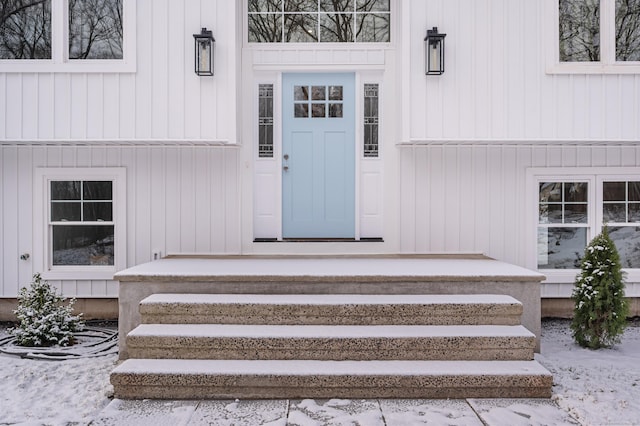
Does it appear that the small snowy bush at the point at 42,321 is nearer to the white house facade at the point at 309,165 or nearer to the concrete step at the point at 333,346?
the white house facade at the point at 309,165

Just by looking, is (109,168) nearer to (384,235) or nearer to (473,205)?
(384,235)

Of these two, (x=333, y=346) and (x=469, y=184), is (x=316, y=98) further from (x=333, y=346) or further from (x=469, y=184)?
(x=333, y=346)

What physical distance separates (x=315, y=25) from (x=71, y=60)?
2658 millimetres

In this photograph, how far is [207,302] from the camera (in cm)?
468

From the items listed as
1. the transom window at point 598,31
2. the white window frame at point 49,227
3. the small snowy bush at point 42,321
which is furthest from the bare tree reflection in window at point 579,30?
the small snowy bush at point 42,321

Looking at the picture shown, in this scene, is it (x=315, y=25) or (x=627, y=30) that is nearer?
(x=627, y=30)

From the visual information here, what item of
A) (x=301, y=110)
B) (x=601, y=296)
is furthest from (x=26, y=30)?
(x=601, y=296)

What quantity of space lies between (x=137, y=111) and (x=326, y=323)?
9.74 feet

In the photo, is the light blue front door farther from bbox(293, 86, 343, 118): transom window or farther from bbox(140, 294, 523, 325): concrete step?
bbox(140, 294, 523, 325): concrete step

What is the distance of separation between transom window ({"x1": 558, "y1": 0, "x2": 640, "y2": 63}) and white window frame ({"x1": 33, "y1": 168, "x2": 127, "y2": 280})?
499cm

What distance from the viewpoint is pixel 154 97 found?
19.3 ft

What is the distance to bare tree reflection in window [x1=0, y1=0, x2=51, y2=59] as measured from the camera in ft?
19.8

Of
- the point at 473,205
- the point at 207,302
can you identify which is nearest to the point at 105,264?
the point at 207,302

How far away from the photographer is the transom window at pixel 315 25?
6.62m
